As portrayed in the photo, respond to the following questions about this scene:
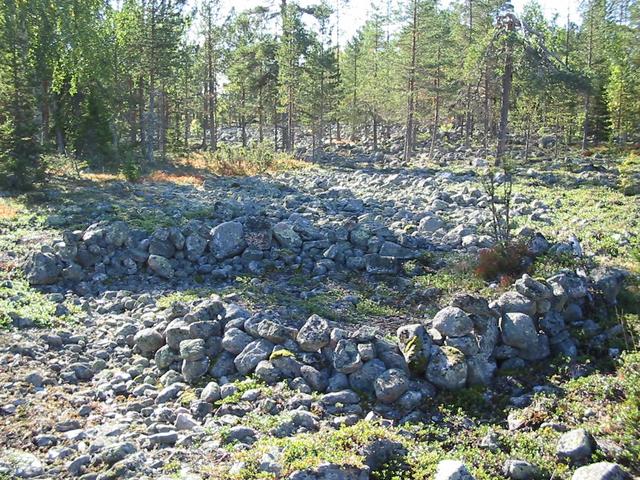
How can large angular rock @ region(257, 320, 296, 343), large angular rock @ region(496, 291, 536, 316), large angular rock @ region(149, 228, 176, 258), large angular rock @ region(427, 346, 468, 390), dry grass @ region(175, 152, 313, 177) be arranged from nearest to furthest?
large angular rock @ region(427, 346, 468, 390) → large angular rock @ region(257, 320, 296, 343) → large angular rock @ region(496, 291, 536, 316) → large angular rock @ region(149, 228, 176, 258) → dry grass @ region(175, 152, 313, 177)

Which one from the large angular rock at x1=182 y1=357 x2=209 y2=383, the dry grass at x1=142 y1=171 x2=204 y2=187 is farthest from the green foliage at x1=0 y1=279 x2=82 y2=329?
the dry grass at x1=142 y1=171 x2=204 y2=187

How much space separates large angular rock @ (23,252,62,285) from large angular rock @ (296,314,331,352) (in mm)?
6433

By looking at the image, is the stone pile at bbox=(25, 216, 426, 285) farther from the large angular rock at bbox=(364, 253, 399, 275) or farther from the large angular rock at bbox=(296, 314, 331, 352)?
the large angular rock at bbox=(296, 314, 331, 352)

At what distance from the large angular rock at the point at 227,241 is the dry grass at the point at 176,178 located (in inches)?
436

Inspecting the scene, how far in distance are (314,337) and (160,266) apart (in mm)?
5539

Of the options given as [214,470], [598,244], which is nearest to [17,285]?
[214,470]

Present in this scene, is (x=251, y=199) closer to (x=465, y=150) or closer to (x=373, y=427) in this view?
(x=373, y=427)

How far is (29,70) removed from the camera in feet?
74.0

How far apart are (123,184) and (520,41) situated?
19.5m

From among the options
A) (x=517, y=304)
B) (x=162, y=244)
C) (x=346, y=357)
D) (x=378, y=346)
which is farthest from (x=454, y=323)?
(x=162, y=244)

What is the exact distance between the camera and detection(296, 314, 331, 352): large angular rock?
7.80 m

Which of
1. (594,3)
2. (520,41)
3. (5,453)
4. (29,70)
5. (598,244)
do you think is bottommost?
(5,453)

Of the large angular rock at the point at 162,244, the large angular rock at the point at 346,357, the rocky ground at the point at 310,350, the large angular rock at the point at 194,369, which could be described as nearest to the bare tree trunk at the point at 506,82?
the rocky ground at the point at 310,350

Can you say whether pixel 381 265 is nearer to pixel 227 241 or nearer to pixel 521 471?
pixel 227 241
